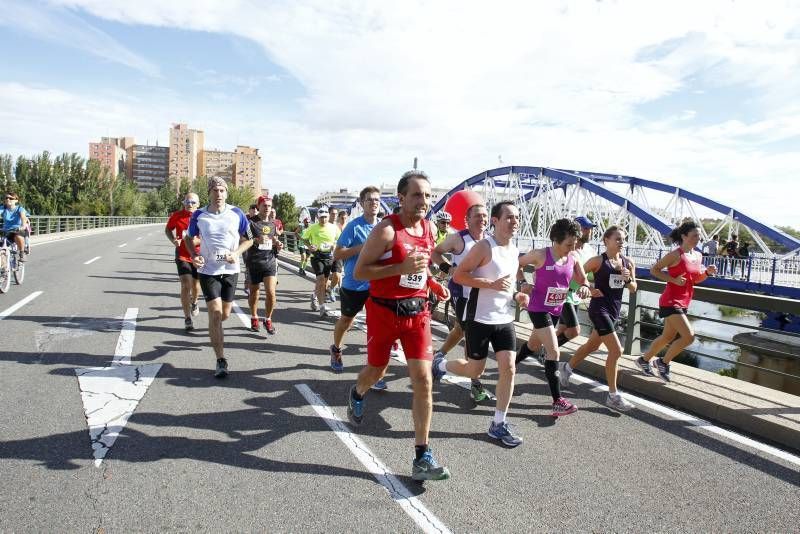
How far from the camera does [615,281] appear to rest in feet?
17.3

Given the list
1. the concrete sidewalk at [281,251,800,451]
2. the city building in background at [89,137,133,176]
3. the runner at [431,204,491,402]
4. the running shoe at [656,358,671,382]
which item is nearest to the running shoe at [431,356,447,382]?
the runner at [431,204,491,402]

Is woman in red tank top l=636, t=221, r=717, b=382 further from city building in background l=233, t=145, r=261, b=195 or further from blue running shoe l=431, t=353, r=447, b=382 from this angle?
city building in background l=233, t=145, r=261, b=195

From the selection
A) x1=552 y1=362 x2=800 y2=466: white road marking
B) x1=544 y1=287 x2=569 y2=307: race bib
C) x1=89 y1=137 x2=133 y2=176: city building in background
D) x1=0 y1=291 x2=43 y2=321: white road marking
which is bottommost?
x1=0 y1=291 x2=43 y2=321: white road marking

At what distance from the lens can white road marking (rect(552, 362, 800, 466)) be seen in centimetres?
396

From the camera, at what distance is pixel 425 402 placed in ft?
11.1

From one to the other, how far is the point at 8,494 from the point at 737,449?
16.6 ft

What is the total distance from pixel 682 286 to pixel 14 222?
13447mm

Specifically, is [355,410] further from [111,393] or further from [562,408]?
[111,393]

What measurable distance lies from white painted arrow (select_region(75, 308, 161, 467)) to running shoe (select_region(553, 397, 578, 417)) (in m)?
3.63

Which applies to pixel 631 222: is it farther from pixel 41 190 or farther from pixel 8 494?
pixel 41 190

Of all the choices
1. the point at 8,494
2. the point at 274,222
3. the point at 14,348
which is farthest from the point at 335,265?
the point at 8,494

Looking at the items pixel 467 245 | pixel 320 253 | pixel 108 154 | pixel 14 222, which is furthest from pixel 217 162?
pixel 467 245

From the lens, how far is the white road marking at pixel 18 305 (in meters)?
8.09

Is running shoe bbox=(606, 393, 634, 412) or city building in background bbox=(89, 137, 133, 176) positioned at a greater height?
city building in background bbox=(89, 137, 133, 176)
